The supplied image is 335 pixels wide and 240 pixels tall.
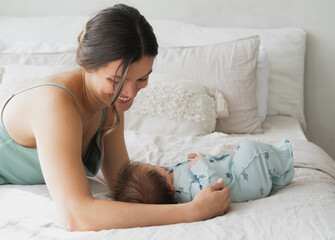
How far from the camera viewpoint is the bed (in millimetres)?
1177

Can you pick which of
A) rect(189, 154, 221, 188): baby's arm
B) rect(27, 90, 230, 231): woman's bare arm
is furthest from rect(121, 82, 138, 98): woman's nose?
rect(189, 154, 221, 188): baby's arm

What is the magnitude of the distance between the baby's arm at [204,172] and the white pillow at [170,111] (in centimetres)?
76

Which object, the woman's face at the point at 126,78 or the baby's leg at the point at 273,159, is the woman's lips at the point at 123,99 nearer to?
the woman's face at the point at 126,78

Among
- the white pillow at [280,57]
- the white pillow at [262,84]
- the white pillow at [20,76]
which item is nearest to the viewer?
the white pillow at [20,76]

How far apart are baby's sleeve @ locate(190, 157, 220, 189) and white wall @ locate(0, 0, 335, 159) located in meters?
1.60

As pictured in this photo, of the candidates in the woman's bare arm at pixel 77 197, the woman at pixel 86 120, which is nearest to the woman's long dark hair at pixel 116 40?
the woman at pixel 86 120

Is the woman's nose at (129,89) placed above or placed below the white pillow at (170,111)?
above

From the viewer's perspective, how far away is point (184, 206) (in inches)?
48.1

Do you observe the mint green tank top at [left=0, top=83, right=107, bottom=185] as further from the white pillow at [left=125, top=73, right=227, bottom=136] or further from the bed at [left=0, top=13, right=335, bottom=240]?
the white pillow at [left=125, top=73, right=227, bottom=136]

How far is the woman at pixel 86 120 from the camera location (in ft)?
3.84

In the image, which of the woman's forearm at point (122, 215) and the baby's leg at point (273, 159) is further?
the baby's leg at point (273, 159)

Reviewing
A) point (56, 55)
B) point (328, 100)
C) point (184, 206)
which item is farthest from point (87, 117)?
point (328, 100)

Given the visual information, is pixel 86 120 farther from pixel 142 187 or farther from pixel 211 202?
pixel 211 202

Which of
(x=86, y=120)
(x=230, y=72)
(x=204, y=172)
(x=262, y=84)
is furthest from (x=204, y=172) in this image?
(x=262, y=84)
